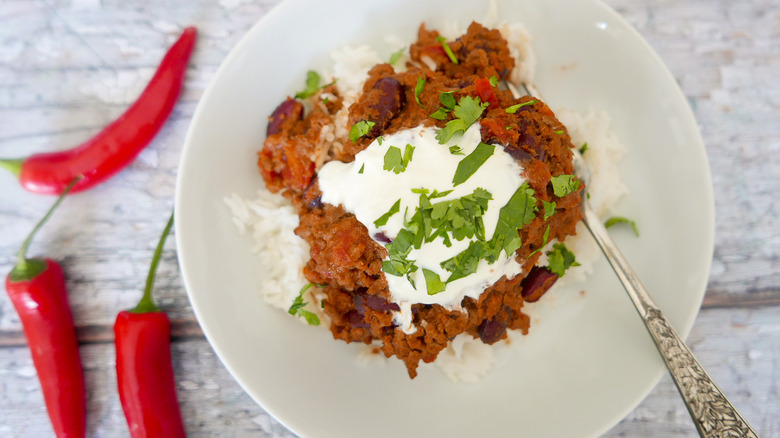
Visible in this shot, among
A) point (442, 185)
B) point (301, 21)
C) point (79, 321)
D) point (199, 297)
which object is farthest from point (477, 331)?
point (79, 321)

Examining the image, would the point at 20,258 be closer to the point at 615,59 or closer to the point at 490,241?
the point at 490,241

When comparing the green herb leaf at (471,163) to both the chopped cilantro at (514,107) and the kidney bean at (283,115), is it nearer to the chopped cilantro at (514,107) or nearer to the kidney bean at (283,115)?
the chopped cilantro at (514,107)

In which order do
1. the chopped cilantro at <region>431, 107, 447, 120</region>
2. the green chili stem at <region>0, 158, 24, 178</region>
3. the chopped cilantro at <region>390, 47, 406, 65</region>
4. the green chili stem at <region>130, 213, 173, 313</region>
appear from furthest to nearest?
1. the green chili stem at <region>0, 158, 24, 178</region>
2. the green chili stem at <region>130, 213, 173, 313</region>
3. the chopped cilantro at <region>390, 47, 406, 65</region>
4. the chopped cilantro at <region>431, 107, 447, 120</region>

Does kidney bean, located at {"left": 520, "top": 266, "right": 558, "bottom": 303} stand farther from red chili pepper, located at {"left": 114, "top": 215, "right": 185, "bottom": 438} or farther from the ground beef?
red chili pepper, located at {"left": 114, "top": 215, "right": 185, "bottom": 438}

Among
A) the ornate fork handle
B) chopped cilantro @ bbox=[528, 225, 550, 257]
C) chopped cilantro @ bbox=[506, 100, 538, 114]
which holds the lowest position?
the ornate fork handle

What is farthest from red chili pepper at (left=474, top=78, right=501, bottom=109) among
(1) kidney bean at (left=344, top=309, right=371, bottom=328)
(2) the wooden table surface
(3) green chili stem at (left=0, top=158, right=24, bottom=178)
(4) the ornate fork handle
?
(3) green chili stem at (left=0, top=158, right=24, bottom=178)

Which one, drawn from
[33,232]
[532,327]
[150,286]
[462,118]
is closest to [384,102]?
[462,118]
